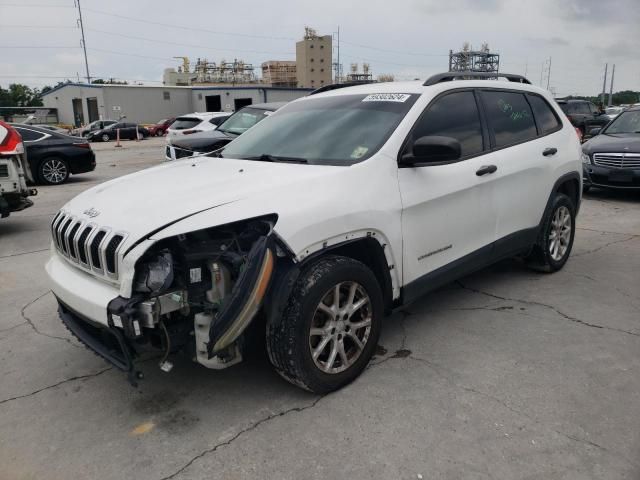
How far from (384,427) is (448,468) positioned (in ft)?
1.39

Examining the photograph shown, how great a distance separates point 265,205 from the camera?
9.26 feet

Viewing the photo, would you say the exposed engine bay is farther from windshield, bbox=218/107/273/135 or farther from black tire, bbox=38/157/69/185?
black tire, bbox=38/157/69/185

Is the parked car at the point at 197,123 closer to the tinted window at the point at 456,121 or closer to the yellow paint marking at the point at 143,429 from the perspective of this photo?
the tinted window at the point at 456,121

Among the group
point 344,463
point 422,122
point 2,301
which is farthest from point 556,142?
point 2,301

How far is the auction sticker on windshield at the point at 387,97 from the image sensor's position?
3.76 metres

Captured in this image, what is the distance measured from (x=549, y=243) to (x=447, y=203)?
76.3 inches

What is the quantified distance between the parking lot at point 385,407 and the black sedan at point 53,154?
368 inches

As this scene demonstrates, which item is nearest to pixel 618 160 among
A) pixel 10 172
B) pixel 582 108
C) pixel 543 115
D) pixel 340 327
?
pixel 543 115

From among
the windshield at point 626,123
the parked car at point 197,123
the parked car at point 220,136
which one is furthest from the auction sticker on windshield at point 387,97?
the parked car at point 197,123

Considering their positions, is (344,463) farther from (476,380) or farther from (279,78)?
(279,78)

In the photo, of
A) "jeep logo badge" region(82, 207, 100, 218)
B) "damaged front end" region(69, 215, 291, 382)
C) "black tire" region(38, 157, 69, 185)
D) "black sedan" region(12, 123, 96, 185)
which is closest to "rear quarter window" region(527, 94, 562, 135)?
"damaged front end" region(69, 215, 291, 382)

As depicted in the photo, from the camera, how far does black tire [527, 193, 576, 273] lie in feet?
16.2

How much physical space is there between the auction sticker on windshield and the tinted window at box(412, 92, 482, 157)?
19cm

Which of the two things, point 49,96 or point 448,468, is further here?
point 49,96
